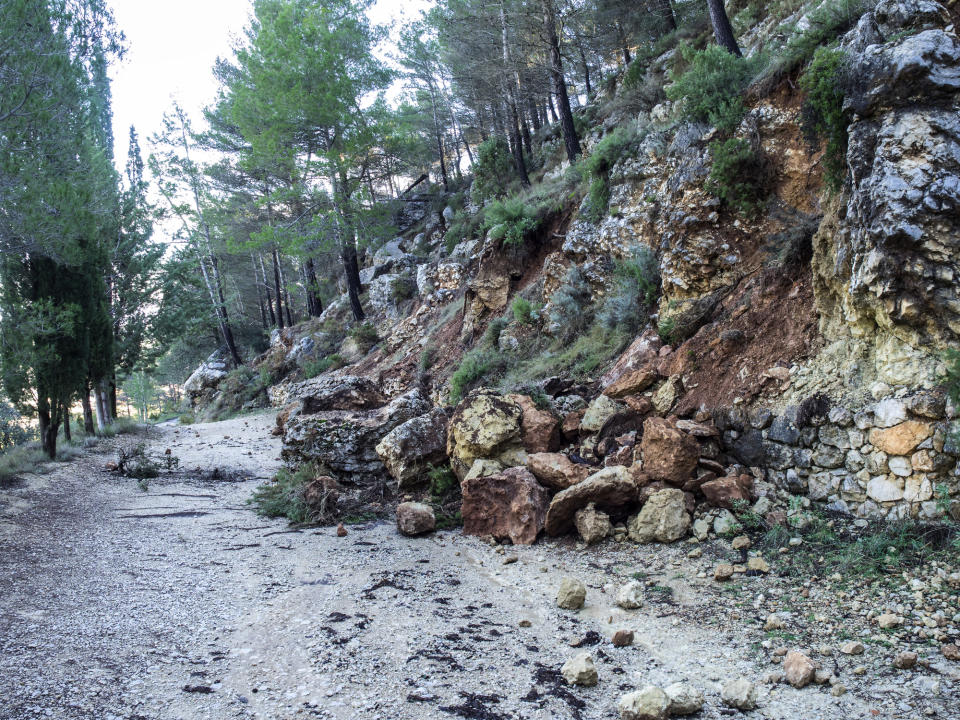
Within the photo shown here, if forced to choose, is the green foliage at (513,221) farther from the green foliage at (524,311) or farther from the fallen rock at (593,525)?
the fallen rock at (593,525)

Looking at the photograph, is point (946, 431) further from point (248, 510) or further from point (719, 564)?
point (248, 510)

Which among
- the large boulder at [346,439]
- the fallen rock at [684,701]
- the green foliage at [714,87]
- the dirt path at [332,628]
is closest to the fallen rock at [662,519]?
the dirt path at [332,628]

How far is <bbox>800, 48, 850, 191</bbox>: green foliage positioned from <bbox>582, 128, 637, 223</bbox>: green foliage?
16.3 feet

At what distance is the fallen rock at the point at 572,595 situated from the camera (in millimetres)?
4188

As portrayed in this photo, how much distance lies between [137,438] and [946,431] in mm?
16640

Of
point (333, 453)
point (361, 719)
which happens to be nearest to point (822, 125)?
point (361, 719)

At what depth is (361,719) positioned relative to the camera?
2918 millimetres

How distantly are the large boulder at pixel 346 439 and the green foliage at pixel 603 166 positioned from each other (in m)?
5.55

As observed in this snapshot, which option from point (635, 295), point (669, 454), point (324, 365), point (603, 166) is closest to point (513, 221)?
point (603, 166)

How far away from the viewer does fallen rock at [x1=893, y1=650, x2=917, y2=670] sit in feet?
9.50

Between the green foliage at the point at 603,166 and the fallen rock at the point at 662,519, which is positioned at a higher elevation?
the green foliage at the point at 603,166

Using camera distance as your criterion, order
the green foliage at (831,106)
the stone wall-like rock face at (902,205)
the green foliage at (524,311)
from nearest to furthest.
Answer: the stone wall-like rock face at (902,205) < the green foliage at (831,106) < the green foliage at (524,311)

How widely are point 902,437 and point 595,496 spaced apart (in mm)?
2589

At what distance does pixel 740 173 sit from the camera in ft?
22.8
